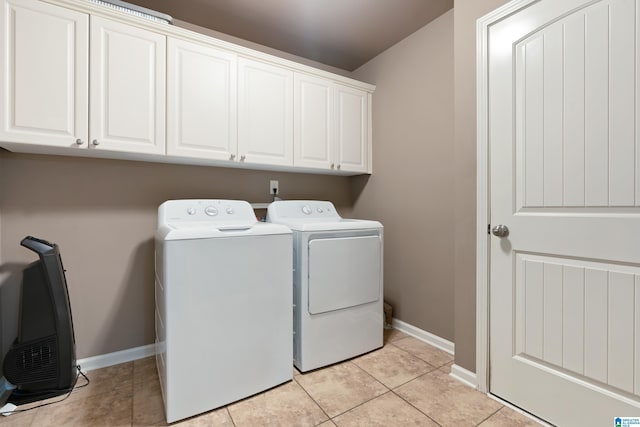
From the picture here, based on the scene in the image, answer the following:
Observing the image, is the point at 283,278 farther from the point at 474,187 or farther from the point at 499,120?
the point at 499,120

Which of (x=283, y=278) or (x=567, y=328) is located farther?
(x=283, y=278)

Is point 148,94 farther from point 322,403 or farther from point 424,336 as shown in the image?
point 424,336

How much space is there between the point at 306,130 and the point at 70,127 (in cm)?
149

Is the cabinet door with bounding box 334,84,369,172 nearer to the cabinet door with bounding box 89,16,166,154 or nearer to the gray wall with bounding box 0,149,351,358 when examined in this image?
the gray wall with bounding box 0,149,351,358

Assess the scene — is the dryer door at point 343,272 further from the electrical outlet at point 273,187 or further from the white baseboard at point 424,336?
the electrical outlet at point 273,187

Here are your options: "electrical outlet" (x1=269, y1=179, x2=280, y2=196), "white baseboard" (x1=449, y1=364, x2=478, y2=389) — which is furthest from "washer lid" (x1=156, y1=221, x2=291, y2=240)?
"white baseboard" (x1=449, y1=364, x2=478, y2=389)

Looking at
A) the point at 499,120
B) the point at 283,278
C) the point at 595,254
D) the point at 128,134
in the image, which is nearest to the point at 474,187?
the point at 499,120

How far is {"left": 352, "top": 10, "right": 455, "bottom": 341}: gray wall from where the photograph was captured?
2.13 meters

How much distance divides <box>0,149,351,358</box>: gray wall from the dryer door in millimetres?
1087

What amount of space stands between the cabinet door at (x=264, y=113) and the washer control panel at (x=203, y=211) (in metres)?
0.36

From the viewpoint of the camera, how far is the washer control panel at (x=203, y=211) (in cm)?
186

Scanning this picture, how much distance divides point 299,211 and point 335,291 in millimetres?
734

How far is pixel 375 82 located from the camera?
275cm

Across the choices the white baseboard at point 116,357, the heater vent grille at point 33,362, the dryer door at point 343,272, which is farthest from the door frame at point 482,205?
the heater vent grille at point 33,362
